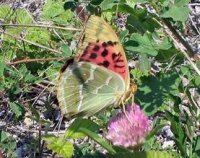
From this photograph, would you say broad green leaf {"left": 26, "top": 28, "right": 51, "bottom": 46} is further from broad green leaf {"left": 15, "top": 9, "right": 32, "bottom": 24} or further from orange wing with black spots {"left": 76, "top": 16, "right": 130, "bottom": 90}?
orange wing with black spots {"left": 76, "top": 16, "right": 130, "bottom": 90}

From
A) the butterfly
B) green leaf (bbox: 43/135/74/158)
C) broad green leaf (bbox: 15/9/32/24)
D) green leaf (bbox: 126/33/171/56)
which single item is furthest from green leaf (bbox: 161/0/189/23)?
broad green leaf (bbox: 15/9/32/24)

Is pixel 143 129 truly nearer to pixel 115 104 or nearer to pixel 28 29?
pixel 115 104

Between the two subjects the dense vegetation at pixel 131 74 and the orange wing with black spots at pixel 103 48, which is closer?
the orange wing with black spots at pixel 103 48

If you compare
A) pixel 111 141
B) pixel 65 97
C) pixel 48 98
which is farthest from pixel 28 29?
pixel 111 141

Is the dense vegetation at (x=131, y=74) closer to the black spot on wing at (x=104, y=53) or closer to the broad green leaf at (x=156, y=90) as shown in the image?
the broad green leaf at (x=156, y=90)

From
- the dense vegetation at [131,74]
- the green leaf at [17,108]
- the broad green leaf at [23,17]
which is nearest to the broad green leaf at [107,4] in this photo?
the dense vegetation at [131,74]

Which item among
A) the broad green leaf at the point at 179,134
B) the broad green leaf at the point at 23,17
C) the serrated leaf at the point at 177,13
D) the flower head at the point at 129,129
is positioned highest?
the serrated leaf at the point at 177,13

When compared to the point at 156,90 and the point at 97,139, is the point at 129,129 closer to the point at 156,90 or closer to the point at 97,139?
the point at 97,139
